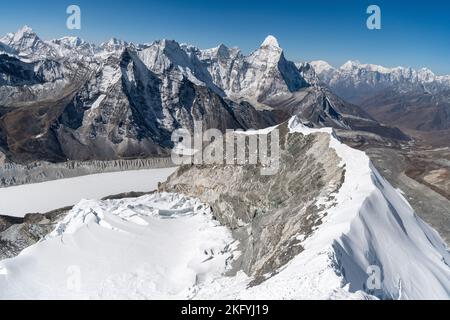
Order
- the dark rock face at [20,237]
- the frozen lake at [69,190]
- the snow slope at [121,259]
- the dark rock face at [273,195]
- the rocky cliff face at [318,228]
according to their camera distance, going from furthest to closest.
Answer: the frozen lake at [69,190]
the dark rock face at [20,237]
the snow slope at [121,259]
the dark rock face at [273,195]
the rocky cliff face at [318,228]

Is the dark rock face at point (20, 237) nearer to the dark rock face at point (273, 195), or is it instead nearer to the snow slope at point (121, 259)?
the snow slope at point (121, 259)

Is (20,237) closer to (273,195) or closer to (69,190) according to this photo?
(273,195)

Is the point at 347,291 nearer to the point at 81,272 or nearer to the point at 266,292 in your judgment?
the point at 266,292

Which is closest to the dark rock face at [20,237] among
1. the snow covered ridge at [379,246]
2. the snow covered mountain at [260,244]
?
the snow covered mountain at [260,244]

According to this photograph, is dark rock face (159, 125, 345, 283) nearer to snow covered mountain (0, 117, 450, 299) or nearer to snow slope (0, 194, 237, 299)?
snow covered mountain (0, 117, 450, 299)

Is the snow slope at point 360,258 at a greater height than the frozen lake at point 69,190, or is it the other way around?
the snow slope at point 360,258
